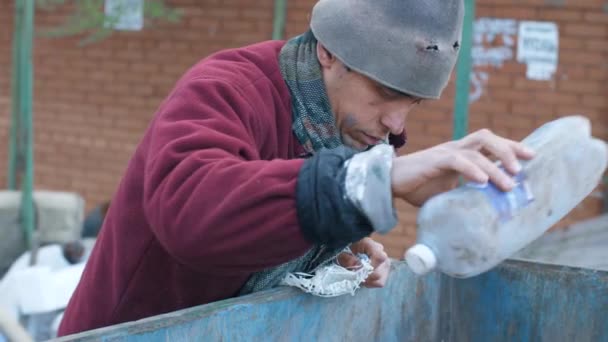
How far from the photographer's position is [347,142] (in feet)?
6.30

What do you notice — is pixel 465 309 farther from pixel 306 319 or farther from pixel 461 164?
pixel 461 164

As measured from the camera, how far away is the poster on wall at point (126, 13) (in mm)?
5988

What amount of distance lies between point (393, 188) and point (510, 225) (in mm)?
196

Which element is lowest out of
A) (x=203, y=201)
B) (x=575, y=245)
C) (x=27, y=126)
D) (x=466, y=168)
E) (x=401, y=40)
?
(x=575, y=245)

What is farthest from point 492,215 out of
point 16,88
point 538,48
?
point 16,88

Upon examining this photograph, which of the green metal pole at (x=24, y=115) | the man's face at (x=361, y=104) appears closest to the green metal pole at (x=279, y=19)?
the green metal pole at (x=24, y=115)

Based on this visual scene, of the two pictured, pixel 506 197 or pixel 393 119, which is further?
pixel 393 119

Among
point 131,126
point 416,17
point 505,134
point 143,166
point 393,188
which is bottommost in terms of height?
point 131,126

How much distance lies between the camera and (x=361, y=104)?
1.83m

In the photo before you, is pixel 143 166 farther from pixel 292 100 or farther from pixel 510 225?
pixel 510 225

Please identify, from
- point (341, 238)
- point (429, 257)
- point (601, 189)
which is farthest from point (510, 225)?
point (601, 189)

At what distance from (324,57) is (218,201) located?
1.77 feet

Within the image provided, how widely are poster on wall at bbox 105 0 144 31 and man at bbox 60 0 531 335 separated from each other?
420 centimetres

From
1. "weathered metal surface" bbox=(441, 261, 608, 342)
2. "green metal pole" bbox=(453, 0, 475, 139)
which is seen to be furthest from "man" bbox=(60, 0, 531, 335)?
"green metal pole" bbox=(453, 0, 475, 139)
